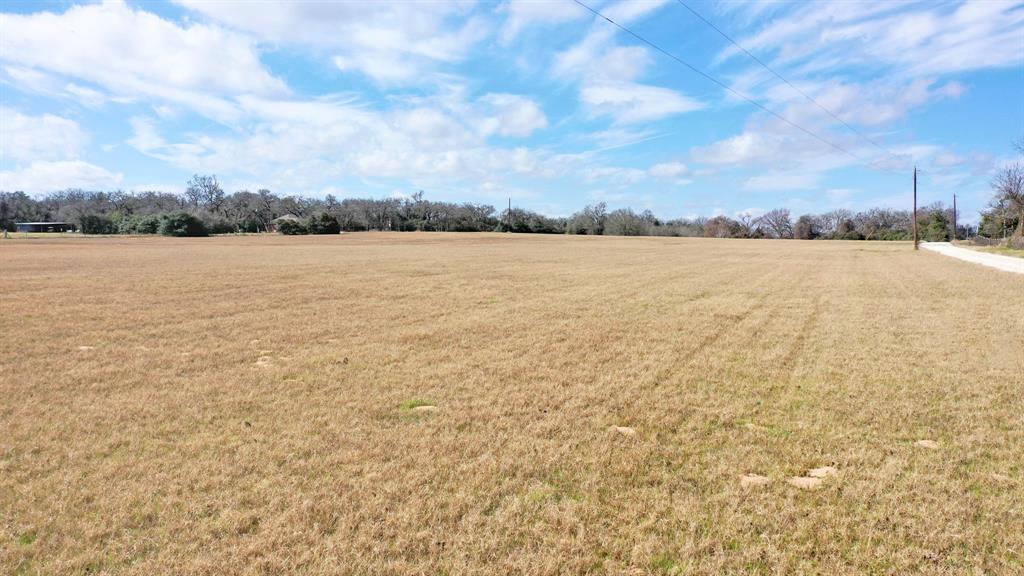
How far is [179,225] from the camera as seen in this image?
3039 inches

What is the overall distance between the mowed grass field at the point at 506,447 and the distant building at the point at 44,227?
458 feet

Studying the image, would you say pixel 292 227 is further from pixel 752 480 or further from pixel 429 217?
pixel 752 480

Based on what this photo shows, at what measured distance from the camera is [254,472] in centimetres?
432

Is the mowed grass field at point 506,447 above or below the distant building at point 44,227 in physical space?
below

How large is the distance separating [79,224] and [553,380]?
128024mm

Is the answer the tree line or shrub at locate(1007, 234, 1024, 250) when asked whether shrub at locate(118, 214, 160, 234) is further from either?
shrub at locate(1007, 234, 1024, 250)

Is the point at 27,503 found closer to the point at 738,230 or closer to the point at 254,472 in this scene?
the point at 254,472

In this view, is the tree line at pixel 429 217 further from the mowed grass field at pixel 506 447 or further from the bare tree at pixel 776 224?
the mowed grass field at pixel 506 447

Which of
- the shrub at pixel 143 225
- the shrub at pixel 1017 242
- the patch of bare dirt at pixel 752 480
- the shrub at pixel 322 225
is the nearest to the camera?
the patch of bare dirt at pixel 752 480

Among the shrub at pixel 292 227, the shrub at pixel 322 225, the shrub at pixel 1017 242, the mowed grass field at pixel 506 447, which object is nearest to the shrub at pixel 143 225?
the shrub at pixel 292 227

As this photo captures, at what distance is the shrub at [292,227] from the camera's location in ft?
283

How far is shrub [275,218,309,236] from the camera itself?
8612cm

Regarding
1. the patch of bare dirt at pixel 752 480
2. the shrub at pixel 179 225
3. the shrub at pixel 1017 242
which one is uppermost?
the shrub at pixel 179 225

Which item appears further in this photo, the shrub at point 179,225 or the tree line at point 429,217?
the tree line at point 429,217
